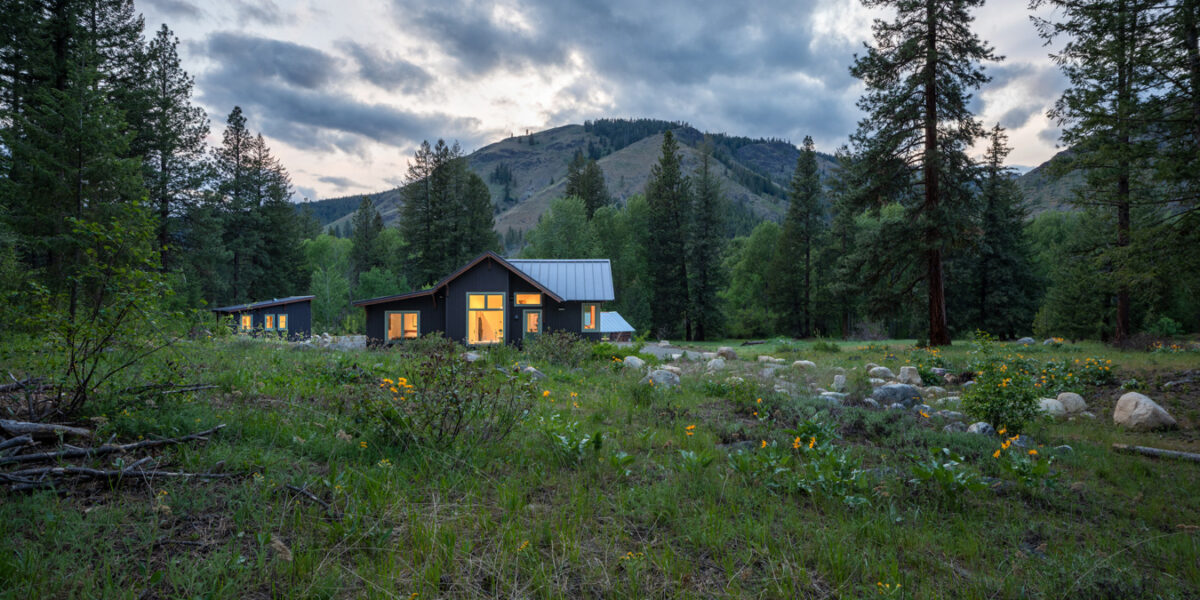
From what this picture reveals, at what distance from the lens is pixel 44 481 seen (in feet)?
8.66

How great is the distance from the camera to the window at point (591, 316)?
2223 centimetres

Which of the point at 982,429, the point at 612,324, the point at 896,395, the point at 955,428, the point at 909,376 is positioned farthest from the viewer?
the point at 612,324

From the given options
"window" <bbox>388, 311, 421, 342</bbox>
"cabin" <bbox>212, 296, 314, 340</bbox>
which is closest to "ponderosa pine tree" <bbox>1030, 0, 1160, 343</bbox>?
"window" <bbox>388, 311, 421, 342</bbox>

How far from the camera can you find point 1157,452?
16.1 ft

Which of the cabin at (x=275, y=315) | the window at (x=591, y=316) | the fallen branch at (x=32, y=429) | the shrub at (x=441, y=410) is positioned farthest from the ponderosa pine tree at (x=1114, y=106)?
the cabin at (x=275, y=315)

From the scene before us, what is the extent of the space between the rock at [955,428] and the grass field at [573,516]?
0.47 m

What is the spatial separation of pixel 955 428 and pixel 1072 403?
3.02 m

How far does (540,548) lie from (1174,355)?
15715 mm

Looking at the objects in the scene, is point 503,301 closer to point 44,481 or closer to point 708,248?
point 44,481

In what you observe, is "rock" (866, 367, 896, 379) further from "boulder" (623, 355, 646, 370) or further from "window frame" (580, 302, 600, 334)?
"window frame" (580, 302, 600, 334)

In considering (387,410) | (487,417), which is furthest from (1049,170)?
(387,410)

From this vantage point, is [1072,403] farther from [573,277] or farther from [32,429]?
[573,277]

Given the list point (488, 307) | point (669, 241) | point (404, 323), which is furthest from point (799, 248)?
point (404, 323)

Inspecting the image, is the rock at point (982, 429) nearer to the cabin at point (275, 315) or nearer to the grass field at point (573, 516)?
the grass field at point (573, 516)
